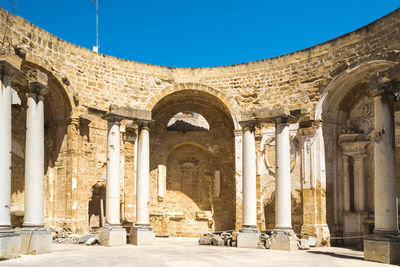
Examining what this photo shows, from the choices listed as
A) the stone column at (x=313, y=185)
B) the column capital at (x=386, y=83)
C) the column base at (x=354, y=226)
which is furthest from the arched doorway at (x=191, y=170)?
the column capital at (x=386, y=83)

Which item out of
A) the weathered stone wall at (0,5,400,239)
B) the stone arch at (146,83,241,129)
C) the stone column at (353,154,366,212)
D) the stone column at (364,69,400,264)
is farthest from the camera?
the stone arch at (146,83,241,129)

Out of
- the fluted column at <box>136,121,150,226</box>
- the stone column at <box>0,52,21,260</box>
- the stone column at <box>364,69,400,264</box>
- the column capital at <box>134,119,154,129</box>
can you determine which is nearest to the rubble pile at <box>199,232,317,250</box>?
the fluted column at <box>136,121,150,226</box>

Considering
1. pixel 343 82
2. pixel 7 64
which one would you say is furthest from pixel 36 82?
pixel 343 82

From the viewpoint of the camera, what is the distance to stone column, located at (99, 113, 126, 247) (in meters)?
14.8

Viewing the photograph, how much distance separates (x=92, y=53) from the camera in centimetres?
1847

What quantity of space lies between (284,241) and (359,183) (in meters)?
5.14

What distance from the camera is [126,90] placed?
762 inches

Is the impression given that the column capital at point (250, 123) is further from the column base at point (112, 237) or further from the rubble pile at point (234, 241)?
the column base at point (112, 237)

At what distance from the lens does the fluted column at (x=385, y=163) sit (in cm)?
1125

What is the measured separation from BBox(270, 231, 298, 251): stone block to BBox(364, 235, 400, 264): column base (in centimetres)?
304

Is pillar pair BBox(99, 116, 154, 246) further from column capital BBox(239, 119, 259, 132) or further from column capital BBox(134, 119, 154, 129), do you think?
column capital BBox(239, 119, 259, 132)

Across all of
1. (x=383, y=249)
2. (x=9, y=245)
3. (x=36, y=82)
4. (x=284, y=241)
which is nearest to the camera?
(x=9, y=245)

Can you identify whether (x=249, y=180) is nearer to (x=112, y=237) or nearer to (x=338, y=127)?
(x=112, y=237)

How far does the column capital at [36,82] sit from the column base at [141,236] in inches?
231
